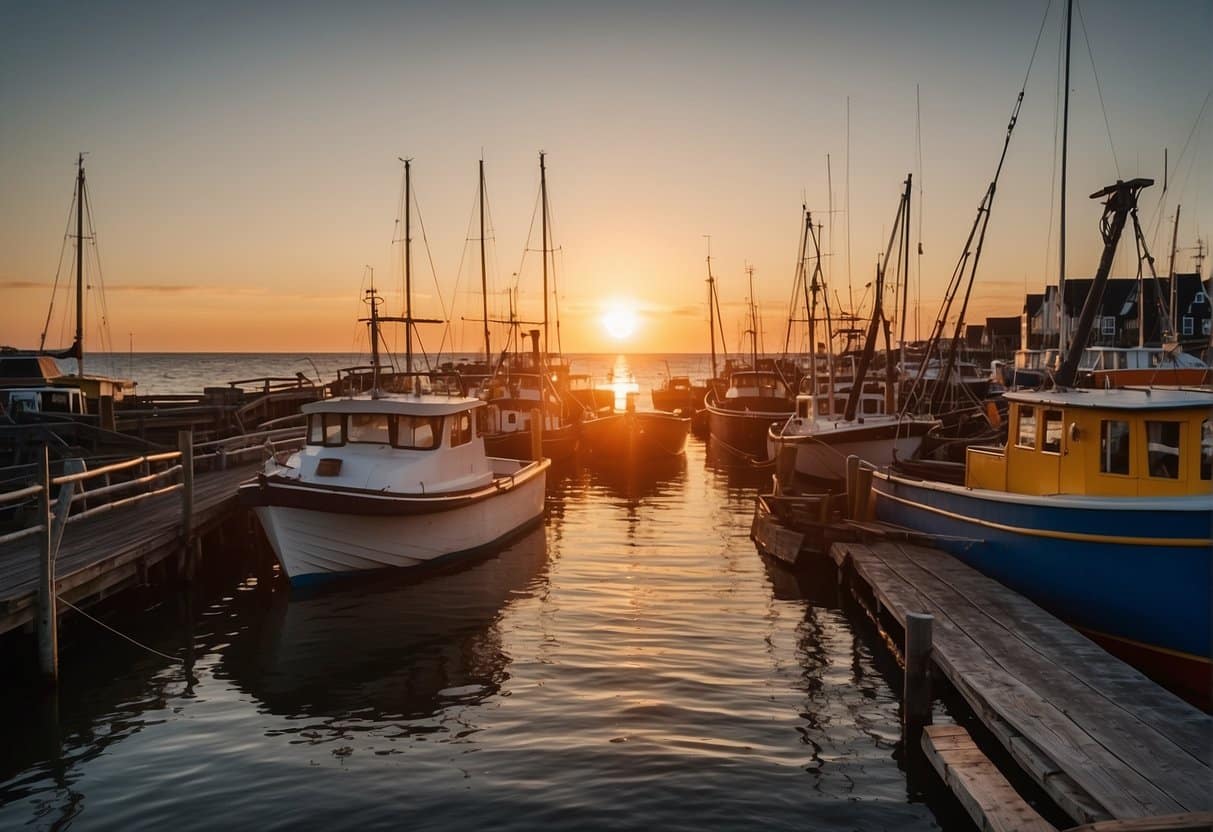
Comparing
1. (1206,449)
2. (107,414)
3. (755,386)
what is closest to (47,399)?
(107,414)

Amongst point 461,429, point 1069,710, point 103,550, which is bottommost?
point 1069,710

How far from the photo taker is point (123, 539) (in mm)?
14695

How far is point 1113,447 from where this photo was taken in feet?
39.8

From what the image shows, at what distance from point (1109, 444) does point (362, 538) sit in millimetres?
11887

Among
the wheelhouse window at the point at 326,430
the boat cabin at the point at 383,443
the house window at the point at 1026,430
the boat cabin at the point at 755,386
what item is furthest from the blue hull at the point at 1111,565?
the boat cabin at the point at 755,386

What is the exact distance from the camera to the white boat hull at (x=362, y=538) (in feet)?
51.5

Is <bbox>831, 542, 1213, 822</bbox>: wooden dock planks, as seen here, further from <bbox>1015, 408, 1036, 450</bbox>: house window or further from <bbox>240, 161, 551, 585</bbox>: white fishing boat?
<bbox>240, 161, 551, 585</bbox>: white fishing boat

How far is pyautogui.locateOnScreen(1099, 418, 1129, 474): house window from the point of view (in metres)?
12.0

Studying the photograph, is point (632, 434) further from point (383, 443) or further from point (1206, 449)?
point (1206, 449)

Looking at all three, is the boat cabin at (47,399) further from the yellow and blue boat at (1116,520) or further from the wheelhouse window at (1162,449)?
the wheelhouse window at (1162,449)

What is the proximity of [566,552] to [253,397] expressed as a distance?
854 inches

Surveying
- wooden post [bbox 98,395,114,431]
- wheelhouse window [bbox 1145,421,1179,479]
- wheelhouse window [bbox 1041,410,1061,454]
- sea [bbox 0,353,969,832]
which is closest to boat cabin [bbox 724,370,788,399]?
sea [bbox 0,353,969,832]

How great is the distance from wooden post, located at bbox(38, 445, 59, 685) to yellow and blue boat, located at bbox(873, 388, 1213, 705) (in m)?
12.5

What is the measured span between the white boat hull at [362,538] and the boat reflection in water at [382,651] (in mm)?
370
